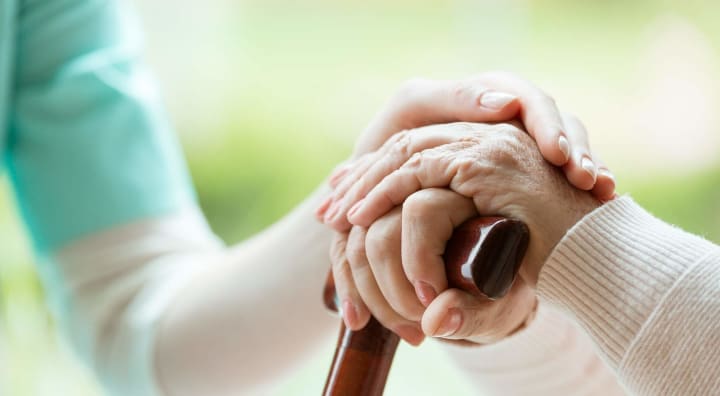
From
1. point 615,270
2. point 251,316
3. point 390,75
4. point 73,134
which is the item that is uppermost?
point 73,134

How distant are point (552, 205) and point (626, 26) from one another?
6.85 feet

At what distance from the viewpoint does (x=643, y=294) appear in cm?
53

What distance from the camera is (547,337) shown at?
74cm

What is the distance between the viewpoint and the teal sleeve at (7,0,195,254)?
39.3 inches

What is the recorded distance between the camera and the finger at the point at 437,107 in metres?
0.64

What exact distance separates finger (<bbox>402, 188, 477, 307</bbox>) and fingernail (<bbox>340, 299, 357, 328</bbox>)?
0.05m

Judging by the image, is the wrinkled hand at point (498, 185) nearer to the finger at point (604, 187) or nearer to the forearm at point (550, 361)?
the finger at point (604, 187)

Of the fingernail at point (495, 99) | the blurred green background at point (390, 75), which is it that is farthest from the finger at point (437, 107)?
the blurred green background at point (390, 75)

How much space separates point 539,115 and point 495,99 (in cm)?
4

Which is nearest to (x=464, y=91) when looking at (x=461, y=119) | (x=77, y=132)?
(x=461, y=119)

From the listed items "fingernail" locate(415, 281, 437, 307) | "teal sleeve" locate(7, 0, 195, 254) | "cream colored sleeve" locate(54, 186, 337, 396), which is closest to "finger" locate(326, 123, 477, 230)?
"fingernail" locate(415, 281, 437, 307)

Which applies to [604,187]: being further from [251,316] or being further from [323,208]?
[251,316]

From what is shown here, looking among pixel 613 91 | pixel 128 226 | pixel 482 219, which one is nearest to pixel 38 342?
pixel 128 226

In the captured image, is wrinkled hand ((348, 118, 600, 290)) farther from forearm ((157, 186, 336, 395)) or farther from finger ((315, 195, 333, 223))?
forearm ((157, 186, 336, 395))
